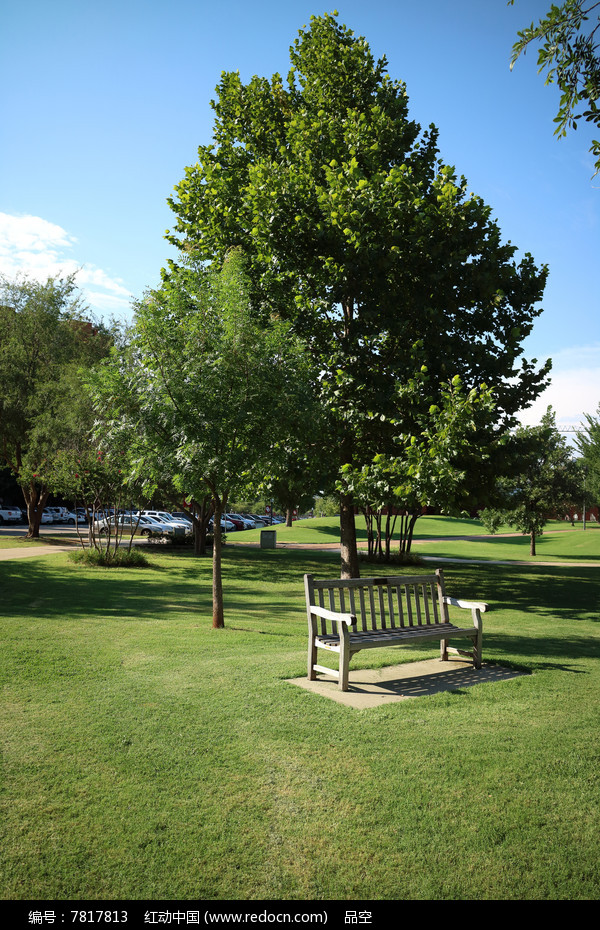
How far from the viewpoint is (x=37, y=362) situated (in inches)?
1120

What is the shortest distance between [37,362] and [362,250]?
2087 centimetres

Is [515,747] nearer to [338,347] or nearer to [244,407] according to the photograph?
[244,407]

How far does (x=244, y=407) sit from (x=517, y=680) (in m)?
5.15

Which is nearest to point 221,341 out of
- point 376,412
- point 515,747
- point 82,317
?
point 376,412

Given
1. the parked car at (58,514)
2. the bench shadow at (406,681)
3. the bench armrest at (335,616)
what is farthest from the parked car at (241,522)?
the bench armrest at (335,616)

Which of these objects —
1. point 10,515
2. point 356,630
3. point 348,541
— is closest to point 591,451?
point 348,541

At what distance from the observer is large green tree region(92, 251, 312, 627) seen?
8914 mm

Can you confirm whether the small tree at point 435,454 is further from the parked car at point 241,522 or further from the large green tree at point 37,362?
the parked car at point 241,522

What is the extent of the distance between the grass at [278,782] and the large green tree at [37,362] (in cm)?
1889

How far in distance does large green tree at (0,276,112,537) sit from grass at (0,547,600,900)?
18.9 meters

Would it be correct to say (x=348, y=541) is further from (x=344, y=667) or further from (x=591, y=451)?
(x=591, y=451)

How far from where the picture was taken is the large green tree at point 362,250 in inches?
493
